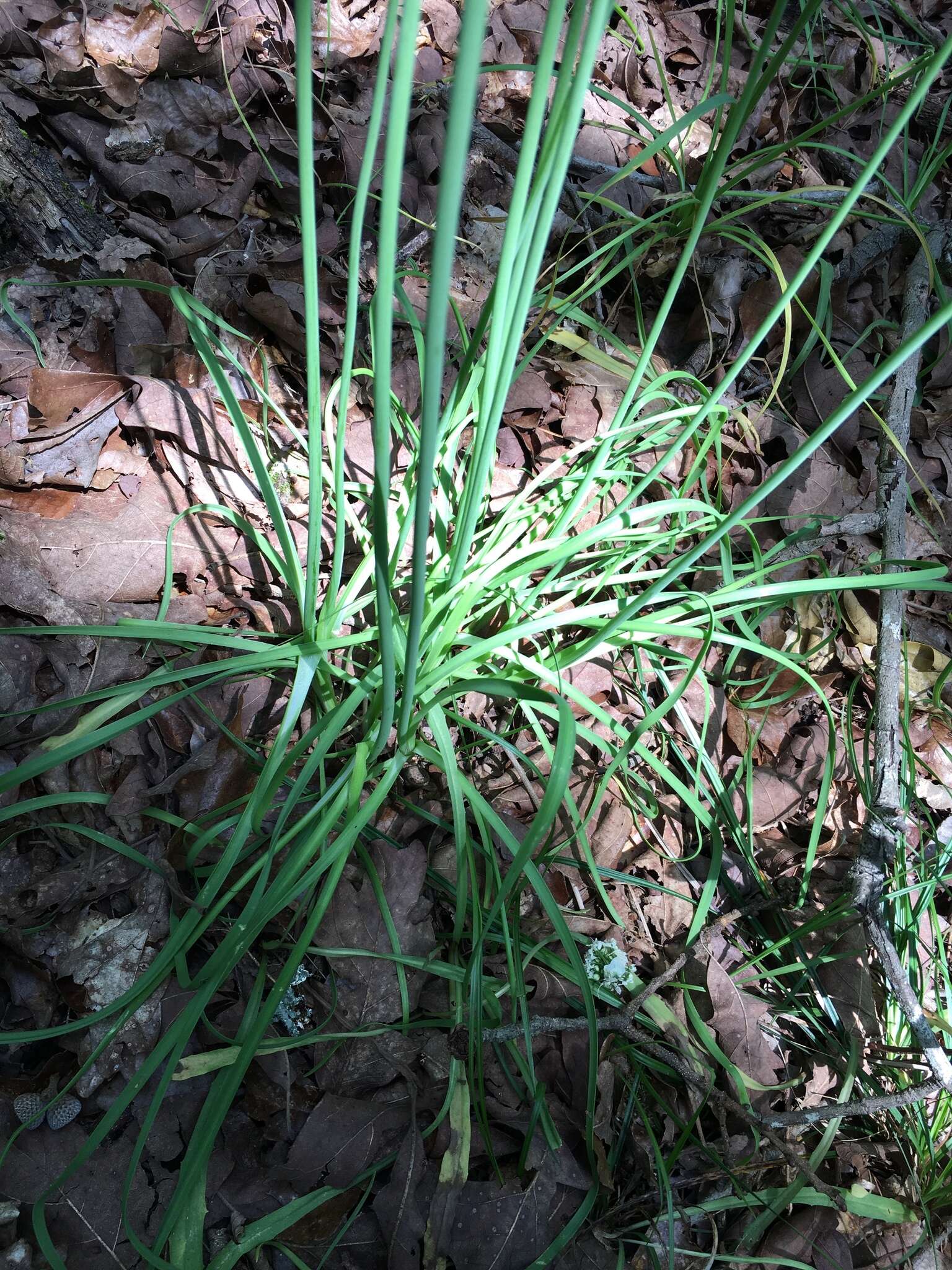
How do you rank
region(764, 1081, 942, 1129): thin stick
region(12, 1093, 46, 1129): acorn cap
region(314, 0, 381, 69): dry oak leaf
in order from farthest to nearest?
1. region(314, 0, 381, 69): dry oak leaf
2. region(764, 1081, 942, 1129): thin stick
3. region(12, 1093, 46, 1129): acorn cap

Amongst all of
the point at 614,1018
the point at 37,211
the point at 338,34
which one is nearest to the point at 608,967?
the point at 614,1018

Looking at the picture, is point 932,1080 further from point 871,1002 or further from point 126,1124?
point 126,1124

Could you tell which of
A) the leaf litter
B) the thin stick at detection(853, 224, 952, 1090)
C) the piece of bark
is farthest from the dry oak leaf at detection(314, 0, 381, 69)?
the thin stick at detection(853, 224, 952, 1090)

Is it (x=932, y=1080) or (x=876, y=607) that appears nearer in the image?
(x=932, y=1080)

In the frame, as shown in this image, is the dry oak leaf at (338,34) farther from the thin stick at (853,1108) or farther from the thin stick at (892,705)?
the thin stick at (853,1108)

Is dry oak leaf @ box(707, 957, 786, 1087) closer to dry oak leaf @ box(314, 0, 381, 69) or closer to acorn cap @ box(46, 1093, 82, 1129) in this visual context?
acorn cap @ box(46, 1093, 82, 1129)

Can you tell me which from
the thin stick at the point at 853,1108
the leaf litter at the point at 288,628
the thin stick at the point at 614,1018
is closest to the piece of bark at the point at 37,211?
the leaf litter at the point at 288,628

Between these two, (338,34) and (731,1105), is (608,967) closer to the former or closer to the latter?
(731,1105)

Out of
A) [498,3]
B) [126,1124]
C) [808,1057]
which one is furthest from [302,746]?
[498,3]
